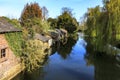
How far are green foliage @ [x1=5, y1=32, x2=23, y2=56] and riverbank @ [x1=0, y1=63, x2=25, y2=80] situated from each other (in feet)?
4.00

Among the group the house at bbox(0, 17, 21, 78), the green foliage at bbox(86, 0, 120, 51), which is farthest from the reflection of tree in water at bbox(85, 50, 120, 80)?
the house at bbox(0, 17, 21, 78)

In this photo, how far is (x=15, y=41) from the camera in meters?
17.8

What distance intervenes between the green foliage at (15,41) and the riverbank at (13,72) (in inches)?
48.0

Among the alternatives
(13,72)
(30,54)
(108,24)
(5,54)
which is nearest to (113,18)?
(108,24)

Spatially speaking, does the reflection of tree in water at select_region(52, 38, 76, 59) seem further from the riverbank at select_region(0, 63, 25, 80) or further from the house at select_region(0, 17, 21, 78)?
the house at select_region(0, 17, 21, 78)

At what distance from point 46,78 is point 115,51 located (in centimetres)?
1168

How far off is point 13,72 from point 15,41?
2.90 m

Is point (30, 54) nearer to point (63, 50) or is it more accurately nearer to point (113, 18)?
point (113, 18)

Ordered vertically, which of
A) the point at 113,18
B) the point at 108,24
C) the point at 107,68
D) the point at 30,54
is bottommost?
the point at 107,68

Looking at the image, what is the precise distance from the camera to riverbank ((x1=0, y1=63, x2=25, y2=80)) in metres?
15.4

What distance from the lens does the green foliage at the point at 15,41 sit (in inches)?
664

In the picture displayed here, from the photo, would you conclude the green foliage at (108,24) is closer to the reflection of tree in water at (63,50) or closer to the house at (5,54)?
the reflection of tree in water at (63,50)

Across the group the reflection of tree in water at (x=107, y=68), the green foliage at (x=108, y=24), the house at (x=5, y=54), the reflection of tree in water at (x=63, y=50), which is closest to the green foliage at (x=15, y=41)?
the house at (x=5, y=54)

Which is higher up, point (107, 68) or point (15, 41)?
point (15, 41)
